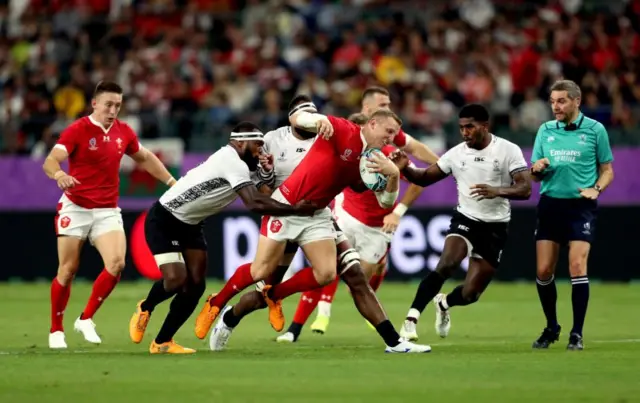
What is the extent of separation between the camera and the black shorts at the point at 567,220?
1301 cm

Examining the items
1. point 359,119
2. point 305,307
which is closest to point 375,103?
point 359,119

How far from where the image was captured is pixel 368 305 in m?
Result: 12.0

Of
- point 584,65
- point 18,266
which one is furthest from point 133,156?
point 584,65

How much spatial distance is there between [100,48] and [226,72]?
346 cm

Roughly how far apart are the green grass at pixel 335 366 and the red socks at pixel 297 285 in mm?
581

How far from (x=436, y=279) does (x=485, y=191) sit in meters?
1.45

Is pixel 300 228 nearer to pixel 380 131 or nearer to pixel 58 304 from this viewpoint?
pixel 380 131

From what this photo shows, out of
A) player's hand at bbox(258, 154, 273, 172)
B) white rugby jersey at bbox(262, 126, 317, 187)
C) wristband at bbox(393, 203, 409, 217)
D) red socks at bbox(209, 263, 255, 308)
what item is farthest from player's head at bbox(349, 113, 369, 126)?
red socks at bbox(209, 263, 255, 308)

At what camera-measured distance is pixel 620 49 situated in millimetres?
24922

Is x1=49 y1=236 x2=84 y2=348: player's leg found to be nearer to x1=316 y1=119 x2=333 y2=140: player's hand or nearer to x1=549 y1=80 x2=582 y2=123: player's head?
x1=316 y1=119 x2=333 y2=140: player's hand

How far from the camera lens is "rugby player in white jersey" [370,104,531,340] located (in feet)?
45.9

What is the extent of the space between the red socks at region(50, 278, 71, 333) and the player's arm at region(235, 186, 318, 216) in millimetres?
3025

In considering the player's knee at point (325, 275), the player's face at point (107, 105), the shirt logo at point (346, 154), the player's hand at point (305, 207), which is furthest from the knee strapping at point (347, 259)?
the player's face at point (107, 105)

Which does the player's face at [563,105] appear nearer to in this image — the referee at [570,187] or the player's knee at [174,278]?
the referee at [570,187]
